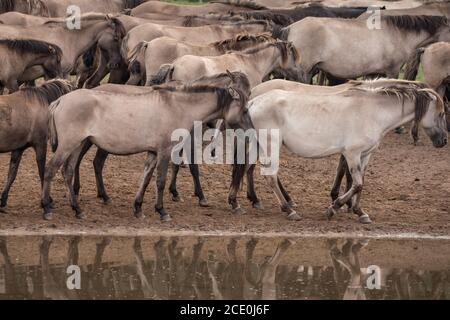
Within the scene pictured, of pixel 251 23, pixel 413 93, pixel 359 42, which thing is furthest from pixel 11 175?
pixel 359 42

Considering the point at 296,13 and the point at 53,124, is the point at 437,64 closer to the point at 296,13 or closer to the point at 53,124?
the point at 296,13

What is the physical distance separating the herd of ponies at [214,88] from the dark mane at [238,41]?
0.07 feet

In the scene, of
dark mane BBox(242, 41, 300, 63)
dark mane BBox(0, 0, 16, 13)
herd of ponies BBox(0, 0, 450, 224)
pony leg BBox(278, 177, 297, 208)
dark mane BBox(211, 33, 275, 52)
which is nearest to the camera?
herd of ponies BBox(0, 0, 450, 224)

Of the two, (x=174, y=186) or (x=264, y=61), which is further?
(x=264, y=61)

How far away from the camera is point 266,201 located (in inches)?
493

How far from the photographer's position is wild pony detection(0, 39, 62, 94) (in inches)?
547

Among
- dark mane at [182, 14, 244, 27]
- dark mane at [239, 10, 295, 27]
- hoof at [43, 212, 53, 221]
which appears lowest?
hoof at [43, 212, 53, 221]

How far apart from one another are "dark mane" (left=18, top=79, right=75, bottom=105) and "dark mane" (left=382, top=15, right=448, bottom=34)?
636 cm

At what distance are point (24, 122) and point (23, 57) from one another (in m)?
2.78

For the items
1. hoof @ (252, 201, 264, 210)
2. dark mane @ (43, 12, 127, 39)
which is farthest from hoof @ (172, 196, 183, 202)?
dark mane @ (43, 12, 127, 39)

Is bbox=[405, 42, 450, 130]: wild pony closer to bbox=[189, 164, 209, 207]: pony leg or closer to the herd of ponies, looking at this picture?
the herd of ponies

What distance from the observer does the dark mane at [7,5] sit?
59.2 ft

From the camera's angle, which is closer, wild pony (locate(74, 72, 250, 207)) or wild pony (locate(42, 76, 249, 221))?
wild pony (locate(42, 76, 249, 221))
